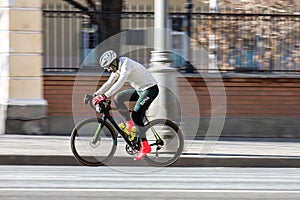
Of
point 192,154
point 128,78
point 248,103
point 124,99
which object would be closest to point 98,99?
point 124,99

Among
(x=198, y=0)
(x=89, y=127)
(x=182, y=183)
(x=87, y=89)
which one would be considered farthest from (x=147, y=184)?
(x=198, y=0)

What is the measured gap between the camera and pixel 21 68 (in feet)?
51.6

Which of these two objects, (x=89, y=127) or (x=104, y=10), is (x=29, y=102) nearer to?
(x=104, y=10)

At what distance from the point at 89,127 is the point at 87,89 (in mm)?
4466

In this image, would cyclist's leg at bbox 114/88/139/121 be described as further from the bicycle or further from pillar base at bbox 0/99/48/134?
pillar base at bbox 0/99/48/134

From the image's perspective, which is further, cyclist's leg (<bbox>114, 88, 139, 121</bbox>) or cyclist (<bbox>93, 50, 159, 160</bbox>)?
cyclist's leg (<bbox>114, 88, 139, 121</bbox>)

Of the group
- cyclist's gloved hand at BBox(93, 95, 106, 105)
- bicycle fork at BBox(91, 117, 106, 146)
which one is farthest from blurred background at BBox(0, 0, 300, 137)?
cyclist's gloved hand at BBox(93, 95, 106, 105)

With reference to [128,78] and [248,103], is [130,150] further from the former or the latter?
[248,103]

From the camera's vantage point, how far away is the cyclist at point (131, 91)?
11195 millimetres

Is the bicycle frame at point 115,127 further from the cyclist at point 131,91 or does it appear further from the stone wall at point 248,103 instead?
the stone wall at point 248,103

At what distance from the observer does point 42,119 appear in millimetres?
15922

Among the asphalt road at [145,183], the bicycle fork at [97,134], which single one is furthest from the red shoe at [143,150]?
the bicycle fork at [97,134]

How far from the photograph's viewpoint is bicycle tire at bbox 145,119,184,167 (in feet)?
38.4

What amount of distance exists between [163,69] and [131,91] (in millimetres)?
1347
